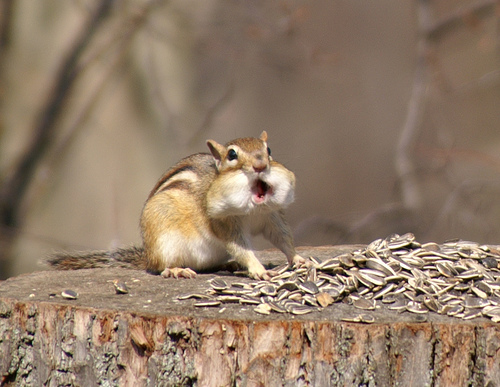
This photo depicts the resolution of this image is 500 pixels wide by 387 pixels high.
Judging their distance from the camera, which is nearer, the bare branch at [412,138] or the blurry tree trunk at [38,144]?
the blurry tree trunk at [38,144]

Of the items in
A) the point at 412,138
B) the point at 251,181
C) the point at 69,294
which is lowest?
the point at 69,294

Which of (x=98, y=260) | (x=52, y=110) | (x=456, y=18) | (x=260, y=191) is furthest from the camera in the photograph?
(x=456, y=18)

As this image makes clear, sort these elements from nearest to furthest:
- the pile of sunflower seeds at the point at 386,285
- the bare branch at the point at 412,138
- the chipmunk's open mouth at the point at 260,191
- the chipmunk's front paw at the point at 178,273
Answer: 1. the pile of sunflower seeds at the point at 386,285
2. the chipmunk's open mouth at the point at 260,191
3. the chipmunk's front paw at the point at 178,273
4. the bare branch at the point at 412,138

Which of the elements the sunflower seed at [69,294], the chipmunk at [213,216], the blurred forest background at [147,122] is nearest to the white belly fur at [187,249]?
the chipmunk at [213,216]

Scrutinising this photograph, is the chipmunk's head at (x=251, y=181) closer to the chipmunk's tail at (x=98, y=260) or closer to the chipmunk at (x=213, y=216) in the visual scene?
the chipmunk at (x=213, y=216)

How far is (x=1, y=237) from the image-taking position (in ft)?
25.7

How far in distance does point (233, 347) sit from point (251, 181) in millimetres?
941

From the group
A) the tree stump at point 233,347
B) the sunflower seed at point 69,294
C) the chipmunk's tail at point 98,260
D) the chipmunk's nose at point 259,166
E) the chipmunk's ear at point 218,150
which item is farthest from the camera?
the chipmunk's tail at point 98,260

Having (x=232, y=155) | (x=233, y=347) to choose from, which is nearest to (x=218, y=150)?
(x=232, y=155)

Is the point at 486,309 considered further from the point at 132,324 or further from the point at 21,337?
the point at 21,337

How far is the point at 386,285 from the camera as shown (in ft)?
10.8

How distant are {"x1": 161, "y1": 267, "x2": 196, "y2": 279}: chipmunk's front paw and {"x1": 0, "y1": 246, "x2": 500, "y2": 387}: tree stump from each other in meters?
0.69

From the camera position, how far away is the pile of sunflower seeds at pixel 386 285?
3.10 metres

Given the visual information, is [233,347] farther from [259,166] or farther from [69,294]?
[259,166]
